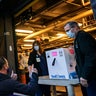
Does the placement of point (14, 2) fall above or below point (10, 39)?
above

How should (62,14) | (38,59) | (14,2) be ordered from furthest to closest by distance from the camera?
(62,14) < (14,2) < (38,59)

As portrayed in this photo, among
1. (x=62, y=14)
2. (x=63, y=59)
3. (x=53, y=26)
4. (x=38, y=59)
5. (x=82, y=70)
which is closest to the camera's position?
(x=82, y=70)

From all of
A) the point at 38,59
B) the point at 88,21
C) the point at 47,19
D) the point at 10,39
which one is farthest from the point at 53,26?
the point at 38,59

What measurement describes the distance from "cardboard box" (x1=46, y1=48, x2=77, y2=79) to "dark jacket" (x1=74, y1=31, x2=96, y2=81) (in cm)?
14

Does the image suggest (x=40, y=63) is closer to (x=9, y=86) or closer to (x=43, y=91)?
(x=43, y=91)

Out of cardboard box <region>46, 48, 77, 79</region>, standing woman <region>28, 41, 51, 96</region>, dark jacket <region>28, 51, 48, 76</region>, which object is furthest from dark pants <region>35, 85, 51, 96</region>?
cardboard box <region>46, 48, 77, 79</region>

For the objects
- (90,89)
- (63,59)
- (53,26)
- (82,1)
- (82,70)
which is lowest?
(90,89)

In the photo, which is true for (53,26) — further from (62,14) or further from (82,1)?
(82,1)

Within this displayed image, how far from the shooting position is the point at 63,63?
2.15 m

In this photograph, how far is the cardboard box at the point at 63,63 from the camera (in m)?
2.13

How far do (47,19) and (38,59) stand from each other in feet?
8.37

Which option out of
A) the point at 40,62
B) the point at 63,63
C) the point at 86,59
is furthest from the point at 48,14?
the point at 86,59

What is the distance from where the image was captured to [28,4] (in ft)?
11.7

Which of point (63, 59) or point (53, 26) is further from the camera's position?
point (53, 26)
